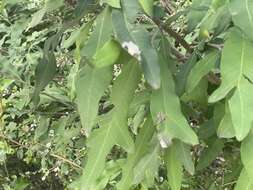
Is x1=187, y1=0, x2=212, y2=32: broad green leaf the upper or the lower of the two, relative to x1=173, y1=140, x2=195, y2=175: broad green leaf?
upper

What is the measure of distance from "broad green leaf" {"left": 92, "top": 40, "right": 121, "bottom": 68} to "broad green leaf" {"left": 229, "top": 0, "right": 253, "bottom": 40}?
0.22 meters

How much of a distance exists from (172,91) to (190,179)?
2.75 ft

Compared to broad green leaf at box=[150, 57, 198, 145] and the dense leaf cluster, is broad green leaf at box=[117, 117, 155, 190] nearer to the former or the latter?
the dense leaf cluster

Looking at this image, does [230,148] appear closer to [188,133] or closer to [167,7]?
[167,7]

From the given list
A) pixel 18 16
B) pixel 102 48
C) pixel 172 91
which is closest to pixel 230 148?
pixel 172 91

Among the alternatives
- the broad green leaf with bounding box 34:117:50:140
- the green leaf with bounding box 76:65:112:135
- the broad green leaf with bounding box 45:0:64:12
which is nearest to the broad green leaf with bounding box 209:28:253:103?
the green leaf with bounding box 76:65:112:135

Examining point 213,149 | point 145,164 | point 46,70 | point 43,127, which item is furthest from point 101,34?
point 43,127

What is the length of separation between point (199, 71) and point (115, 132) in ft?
0.72

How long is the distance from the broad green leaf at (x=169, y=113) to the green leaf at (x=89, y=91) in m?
0.12

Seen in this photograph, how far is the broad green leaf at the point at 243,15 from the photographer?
3.02 feet

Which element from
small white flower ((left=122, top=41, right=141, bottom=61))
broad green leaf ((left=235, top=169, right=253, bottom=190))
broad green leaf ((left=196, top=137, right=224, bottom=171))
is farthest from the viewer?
broad green leaf ((left=196, top=137, right=224, bottom=171))

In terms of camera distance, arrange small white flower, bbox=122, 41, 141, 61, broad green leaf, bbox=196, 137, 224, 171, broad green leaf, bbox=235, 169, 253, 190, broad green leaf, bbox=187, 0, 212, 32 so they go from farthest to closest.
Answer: broad green leaf, bbox=196, 137, 224, 171 < broad green leaf, bbox=235, 169, 253, 190 < broad green leaf, bbox=187, 0, 212, 32 < small white flower, bbox=122, 41, 141, 61

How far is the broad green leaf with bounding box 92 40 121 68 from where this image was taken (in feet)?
3.22

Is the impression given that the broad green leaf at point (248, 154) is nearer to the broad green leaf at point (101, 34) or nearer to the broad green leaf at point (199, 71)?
the broad green leaf at point (199, 71)
